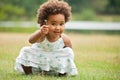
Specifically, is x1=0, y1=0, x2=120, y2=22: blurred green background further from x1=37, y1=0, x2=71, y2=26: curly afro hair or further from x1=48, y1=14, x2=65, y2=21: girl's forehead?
x1=48, y1=14, x2=65, y2=21: girl's forehead

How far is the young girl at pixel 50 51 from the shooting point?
21.3 feet

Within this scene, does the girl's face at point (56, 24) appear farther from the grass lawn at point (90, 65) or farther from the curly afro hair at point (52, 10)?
the grass lawn at point (90, 65)

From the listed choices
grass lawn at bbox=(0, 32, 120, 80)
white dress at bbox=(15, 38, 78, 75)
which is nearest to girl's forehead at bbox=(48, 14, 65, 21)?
white dress at bbox=(15, 38, 78, 75)

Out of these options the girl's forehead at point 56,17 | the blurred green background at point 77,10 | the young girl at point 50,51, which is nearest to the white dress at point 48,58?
the young girl at point 50,51

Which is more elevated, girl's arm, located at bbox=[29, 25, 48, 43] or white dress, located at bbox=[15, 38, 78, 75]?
girl's arm, located at bbox=[29, 25, 48, 43]

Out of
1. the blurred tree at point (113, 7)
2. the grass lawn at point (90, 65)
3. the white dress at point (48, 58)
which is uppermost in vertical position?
the white dress at point (48, 58)

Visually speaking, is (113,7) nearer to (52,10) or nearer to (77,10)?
(77,10)

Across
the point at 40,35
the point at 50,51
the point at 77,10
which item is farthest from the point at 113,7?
the point at 40,35

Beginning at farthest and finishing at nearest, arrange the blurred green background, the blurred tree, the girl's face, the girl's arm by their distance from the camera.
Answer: the blurred tree < the blurred green background < the girl's face < the girl's arm

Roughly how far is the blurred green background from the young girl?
15178mm

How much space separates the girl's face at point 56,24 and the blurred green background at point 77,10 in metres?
15.3

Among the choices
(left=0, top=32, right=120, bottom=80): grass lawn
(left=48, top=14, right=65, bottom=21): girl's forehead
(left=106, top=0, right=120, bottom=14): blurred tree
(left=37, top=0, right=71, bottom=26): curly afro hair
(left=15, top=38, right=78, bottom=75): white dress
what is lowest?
(left=106, top=0, right=120, bottom=14): blurred tree

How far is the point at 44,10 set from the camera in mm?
6578

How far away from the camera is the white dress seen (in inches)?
257
